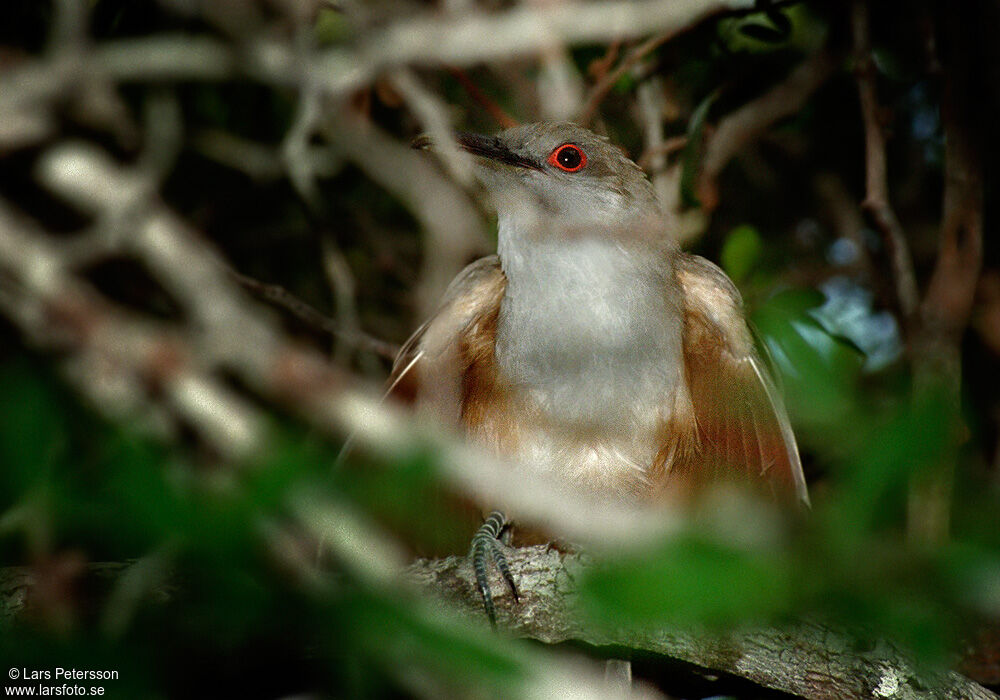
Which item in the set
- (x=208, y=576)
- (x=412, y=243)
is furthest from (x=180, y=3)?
(x=208, y=576)

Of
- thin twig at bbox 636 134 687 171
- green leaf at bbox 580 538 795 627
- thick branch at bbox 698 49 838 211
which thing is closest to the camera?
green leaf at bbox 580 538 795 627

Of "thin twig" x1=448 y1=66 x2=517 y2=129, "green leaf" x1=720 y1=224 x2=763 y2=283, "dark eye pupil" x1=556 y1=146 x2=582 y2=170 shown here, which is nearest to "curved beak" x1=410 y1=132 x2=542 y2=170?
"dark eye pupil" x1=556 y1=146 x2=582 y2=170

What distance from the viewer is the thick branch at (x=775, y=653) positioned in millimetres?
2709

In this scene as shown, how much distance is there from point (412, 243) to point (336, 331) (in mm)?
1445

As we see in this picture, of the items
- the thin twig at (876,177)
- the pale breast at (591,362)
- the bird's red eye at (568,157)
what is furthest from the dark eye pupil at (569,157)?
the thin twig at (876,177)

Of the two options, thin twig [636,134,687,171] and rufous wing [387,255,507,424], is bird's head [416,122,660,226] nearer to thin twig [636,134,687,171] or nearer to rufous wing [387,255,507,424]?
rufous wing [387,255,507,424]

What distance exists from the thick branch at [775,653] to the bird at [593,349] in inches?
26.5

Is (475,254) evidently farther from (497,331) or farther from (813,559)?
(813,559)

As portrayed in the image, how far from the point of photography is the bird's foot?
285 cm

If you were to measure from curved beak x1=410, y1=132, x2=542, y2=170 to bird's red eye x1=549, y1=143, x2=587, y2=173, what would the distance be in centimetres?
8

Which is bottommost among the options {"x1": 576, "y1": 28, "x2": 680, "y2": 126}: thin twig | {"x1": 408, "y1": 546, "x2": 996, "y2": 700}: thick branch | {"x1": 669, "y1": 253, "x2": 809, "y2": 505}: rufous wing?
{"x1": 408, "y1": 546, "x2": 996, "y2": 700}: thick branch

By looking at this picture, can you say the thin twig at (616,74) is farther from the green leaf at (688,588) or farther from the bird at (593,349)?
the green leaf at (688,588)

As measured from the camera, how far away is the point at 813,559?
1294 millimetres

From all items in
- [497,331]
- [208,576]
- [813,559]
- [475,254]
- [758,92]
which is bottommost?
[813,559]
